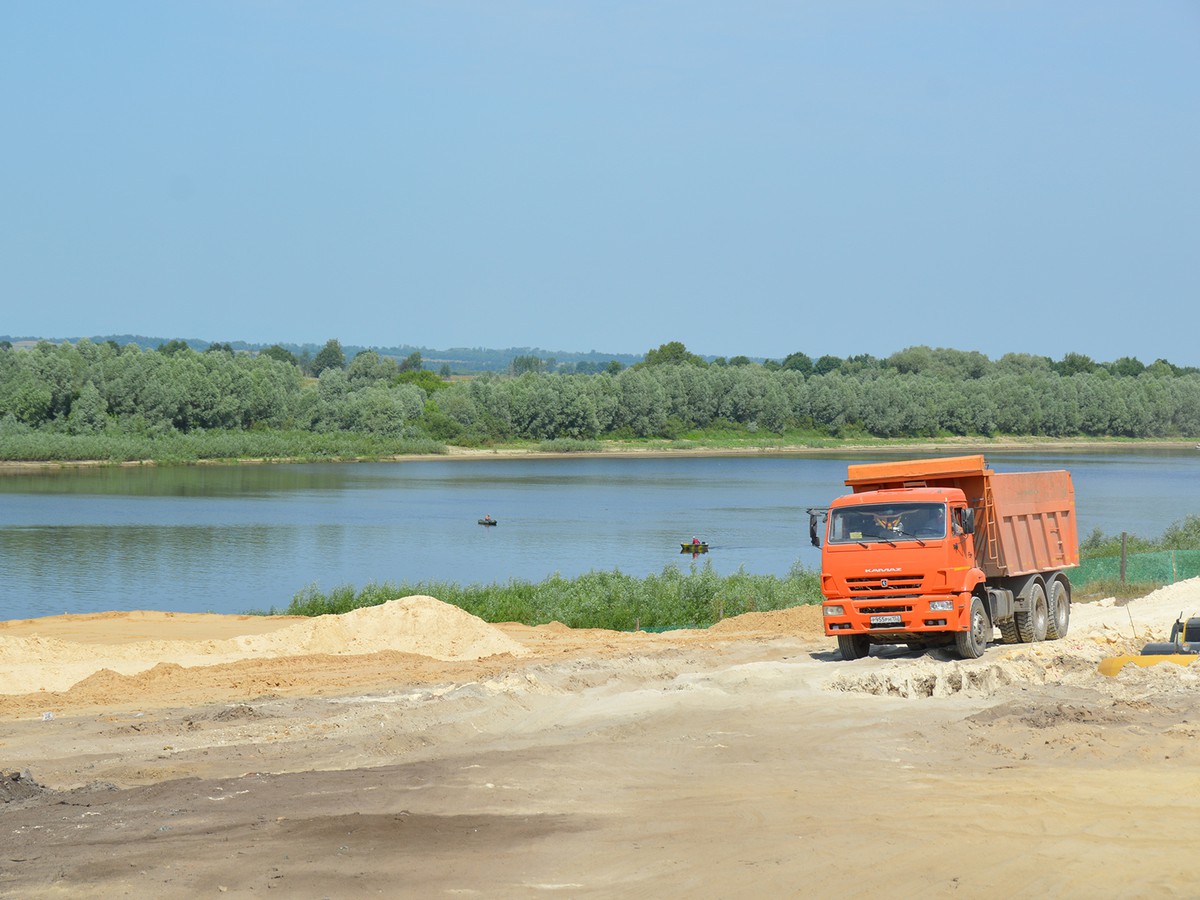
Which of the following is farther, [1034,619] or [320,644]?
[320,644]

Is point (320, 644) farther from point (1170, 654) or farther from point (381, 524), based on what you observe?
point (381, 524)

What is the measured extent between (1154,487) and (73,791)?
10021 cm

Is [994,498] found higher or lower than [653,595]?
higher

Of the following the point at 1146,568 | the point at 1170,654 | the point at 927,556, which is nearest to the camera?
the point at 1170,654

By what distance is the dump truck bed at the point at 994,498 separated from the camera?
22.8 metres

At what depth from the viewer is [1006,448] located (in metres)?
164

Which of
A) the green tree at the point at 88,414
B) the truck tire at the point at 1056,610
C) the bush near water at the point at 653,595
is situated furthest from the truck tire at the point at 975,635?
the green tree at the point at 88,414

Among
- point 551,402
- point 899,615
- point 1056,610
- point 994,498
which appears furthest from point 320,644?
point 551,402

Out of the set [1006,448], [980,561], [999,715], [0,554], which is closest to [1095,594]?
[980,561]

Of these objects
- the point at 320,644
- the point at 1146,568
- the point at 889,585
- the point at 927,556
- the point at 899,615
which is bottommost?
the point at 320,644

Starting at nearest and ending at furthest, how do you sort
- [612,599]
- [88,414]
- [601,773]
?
[601,773] → [612,599] → [88,414]

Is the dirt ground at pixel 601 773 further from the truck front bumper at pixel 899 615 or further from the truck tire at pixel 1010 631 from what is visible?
the truck tire at pixel 1010 631

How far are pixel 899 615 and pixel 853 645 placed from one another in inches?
64.2

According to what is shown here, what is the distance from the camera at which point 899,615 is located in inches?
840
